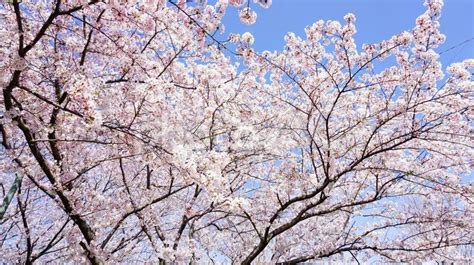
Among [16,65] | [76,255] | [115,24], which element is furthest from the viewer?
[76,255]

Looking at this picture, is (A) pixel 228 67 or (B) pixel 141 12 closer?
(B) pixel 141 12

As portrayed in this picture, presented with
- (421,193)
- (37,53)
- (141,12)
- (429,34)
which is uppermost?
(37,53)

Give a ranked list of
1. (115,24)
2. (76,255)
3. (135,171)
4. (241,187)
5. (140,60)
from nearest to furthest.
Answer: (115,24) → (140,60) → (76,255) → (135,171) → (241,187)

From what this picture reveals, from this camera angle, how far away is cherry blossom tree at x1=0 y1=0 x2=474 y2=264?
469 centimetres

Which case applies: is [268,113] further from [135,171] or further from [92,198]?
[92,198]

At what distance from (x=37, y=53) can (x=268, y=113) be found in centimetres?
490

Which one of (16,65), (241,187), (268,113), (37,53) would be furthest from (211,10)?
(241,187)

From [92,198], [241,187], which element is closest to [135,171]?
[92,198]

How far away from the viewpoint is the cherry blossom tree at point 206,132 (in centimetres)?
469

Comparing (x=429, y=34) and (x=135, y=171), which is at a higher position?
(x=135, y=171)

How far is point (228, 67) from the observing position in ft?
29.0

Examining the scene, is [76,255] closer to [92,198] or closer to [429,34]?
[92,198]

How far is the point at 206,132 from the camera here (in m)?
8.20

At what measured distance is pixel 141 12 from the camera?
502 centimetres
